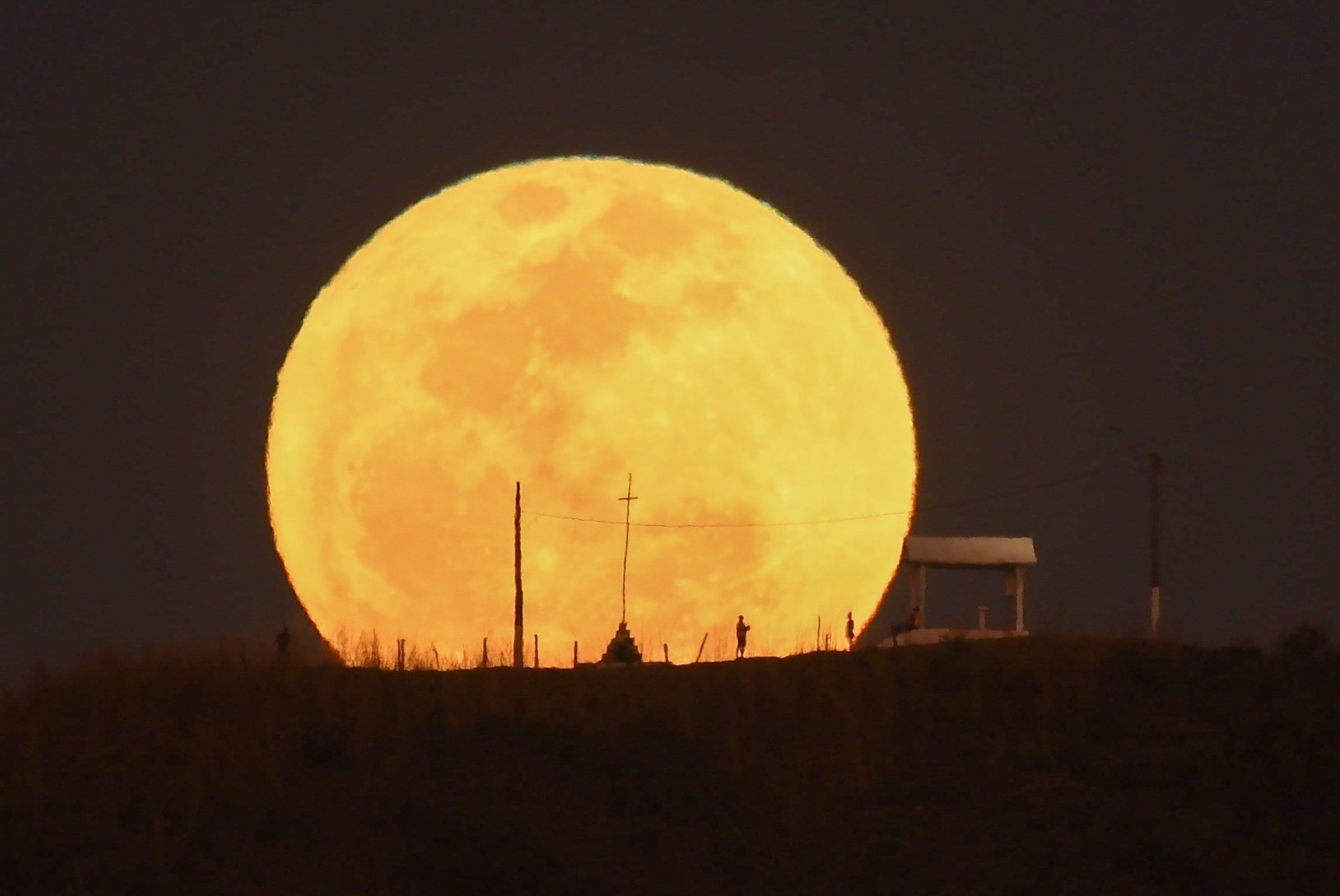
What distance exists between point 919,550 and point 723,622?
5697 millimetres

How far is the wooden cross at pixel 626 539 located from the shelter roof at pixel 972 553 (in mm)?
6790

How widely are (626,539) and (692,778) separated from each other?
19.3 m

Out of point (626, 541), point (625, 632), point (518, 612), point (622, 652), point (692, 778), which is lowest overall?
point (692, 778)

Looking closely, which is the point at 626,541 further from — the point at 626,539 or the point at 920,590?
the point at 920,590

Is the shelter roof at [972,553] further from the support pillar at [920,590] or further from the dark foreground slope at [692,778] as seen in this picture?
the dark foreground slope at [692,778]

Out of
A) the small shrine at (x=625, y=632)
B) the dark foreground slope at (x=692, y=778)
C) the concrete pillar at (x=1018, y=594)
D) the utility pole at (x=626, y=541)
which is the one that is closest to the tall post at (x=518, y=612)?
the small shrine at (x=625, y=632)

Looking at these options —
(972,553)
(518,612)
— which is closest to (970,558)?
(972,553)

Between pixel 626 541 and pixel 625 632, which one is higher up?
pixel 626 541

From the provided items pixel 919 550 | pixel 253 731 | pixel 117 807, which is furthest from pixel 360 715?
pixel 919 550

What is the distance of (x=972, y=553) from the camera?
53938 millimetres

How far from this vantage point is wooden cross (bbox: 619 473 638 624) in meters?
50.4

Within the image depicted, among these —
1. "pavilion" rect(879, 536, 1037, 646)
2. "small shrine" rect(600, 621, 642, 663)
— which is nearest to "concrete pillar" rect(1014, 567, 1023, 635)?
"pavilion" rect(879, 536, 1037, 646)

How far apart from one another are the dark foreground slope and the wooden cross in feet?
42.7

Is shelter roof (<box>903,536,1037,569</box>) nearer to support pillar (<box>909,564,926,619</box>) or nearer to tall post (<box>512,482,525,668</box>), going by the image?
support pillar (<box>909,564,926,619</box>)
